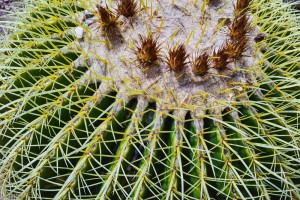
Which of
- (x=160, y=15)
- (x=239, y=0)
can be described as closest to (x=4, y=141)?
(x=160, y=15)

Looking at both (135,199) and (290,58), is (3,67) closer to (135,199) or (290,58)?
(135,199)

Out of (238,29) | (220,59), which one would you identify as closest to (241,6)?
(238,29)

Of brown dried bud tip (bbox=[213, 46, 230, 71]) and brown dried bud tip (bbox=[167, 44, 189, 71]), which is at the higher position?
brown dried bud tip (bbox=[167, 44, 189, 71])

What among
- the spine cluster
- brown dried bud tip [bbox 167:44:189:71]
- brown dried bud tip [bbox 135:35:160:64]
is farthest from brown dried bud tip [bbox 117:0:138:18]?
brown dried bud tip [bbox 167:44:189:71]

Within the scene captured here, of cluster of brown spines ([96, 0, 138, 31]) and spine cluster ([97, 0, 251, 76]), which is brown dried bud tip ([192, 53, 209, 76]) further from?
cluster of brown spines ([96, 0, 138, 31])

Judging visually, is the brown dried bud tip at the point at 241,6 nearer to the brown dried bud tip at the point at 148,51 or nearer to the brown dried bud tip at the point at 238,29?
the brown dried bud tip at the point at 238,29

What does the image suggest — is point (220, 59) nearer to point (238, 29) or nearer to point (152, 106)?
point (238, 29)

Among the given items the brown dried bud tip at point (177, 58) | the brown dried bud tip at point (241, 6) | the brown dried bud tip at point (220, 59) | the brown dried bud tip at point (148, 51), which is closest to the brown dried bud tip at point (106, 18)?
the brown dried bud tip at point (148, 51)
